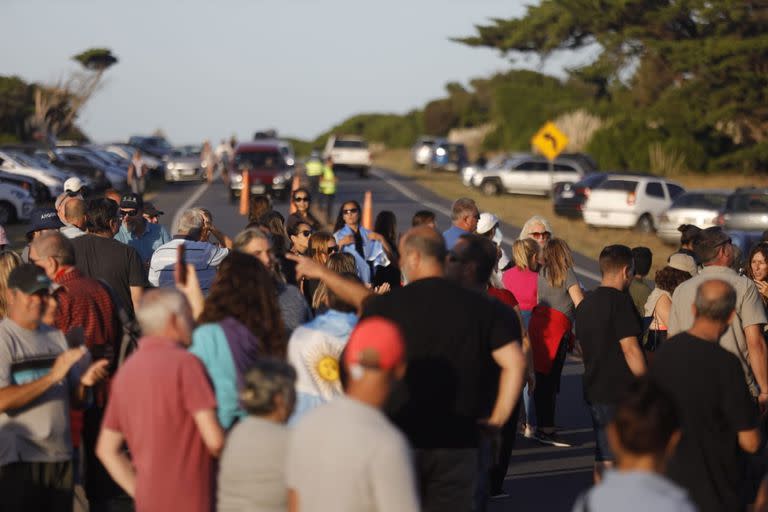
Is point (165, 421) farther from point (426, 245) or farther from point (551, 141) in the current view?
point (551, 141)

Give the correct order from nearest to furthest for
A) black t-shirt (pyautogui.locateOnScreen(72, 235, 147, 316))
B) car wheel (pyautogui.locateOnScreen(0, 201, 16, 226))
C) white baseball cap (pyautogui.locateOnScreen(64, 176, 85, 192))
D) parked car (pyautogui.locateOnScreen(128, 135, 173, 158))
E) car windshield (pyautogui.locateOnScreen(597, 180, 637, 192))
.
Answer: black t-shirt (pyautogui.locateOnScreen(72, 235, 147, 316))
white baseball cap (pyautogui.locateOnScreen(64, 176, 85, 192))
car wheel (pyautogui.locateOnScreen(0, 201, 16, 226))
car windshield (pyautogui.locateOnScreen(597, 180, 637, 192))
parked car (pyautogui.locateOnScreen(128, 135, 173, 158))

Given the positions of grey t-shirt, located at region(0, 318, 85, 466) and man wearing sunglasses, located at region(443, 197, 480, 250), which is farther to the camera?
man wearing sunglasses, located at region(443, 197, 480, 250)

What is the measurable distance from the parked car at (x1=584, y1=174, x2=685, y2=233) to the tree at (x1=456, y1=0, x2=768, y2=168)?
12.5 m

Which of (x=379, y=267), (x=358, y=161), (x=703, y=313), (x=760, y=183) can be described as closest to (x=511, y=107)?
(x=358, y=161)

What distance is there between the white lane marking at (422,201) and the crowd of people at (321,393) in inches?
642

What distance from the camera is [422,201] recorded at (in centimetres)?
4472

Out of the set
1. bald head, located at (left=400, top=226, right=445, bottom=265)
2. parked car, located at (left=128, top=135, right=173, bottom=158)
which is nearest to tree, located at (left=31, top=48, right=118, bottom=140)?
parked car, located at (left=128, top=135, right=173, bottom=158)

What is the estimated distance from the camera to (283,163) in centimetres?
4134

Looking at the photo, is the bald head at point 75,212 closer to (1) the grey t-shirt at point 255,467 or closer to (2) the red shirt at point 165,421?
(2) the red shirt at point 165,421

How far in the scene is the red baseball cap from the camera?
4.75 meters

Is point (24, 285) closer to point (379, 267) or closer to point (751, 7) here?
point (379, 267)

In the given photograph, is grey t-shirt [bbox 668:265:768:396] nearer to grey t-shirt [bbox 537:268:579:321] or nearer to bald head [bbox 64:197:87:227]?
grey t-shirt [bbox 537:268:579:321]

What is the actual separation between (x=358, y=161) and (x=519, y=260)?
49.3 metres

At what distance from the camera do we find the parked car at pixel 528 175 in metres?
47.6
